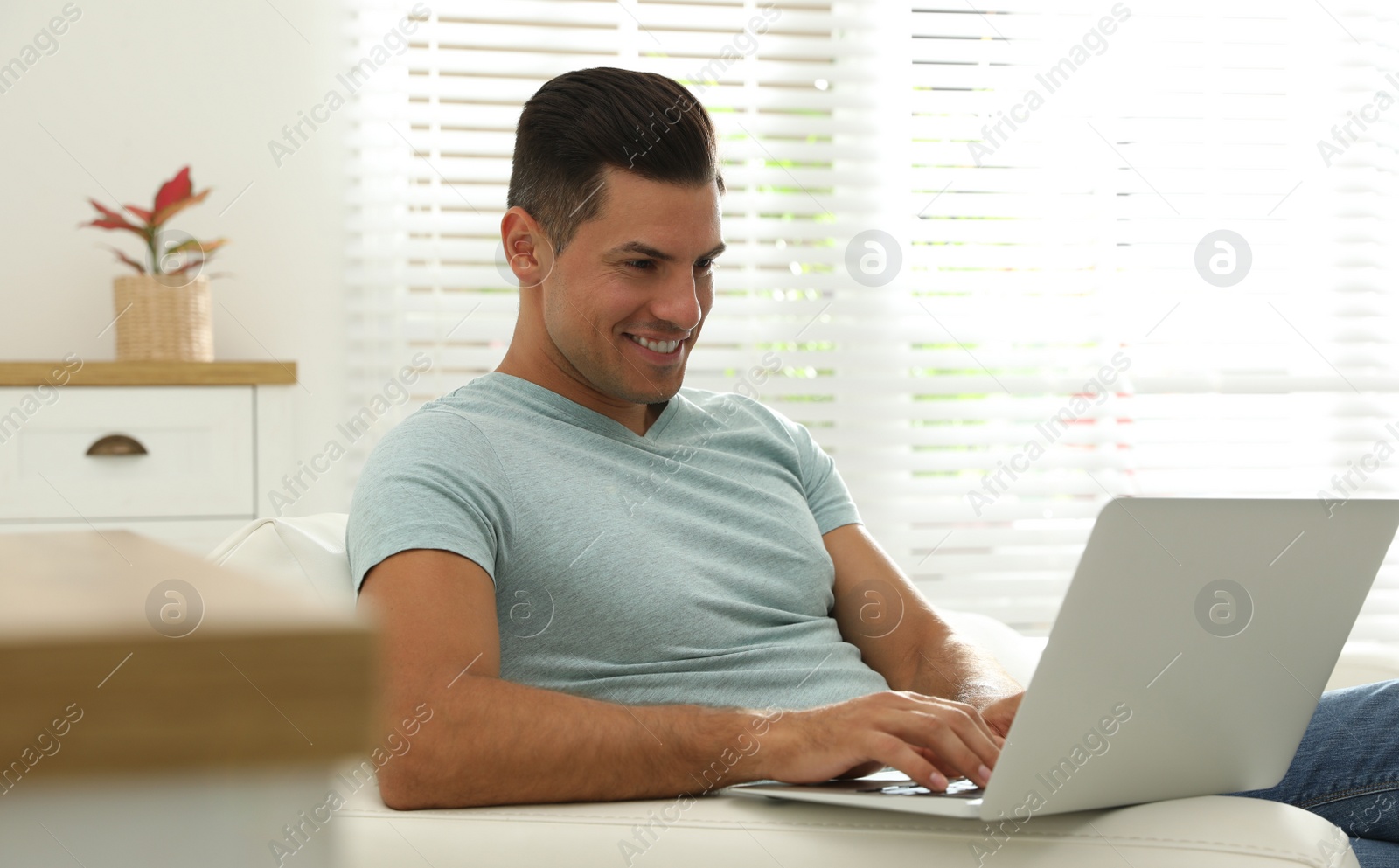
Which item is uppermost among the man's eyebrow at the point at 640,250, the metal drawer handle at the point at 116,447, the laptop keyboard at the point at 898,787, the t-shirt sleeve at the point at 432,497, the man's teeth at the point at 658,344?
the man's eyebrow at the point at 640,250

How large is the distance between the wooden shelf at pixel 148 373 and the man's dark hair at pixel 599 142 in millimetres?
783

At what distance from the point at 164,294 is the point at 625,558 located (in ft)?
4.21

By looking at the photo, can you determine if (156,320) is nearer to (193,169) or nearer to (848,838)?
(193,169)

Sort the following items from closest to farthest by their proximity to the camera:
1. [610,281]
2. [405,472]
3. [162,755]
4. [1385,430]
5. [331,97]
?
[162,755]
[405,472]
[610,281]
[331,97]
[1385,430]

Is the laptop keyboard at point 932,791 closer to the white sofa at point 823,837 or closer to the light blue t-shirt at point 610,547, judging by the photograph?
the white sofa at point 823,837

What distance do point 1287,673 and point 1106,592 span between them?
24 centimetres

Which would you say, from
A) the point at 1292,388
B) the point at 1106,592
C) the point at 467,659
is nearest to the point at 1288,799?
the point at 1106,592

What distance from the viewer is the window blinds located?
2359 mm

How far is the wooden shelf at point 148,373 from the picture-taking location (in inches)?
72.7

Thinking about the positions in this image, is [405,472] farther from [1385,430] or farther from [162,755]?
[1385,430]

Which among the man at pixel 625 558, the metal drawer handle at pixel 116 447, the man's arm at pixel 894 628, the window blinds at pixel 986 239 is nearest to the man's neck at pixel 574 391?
the man at pixel 625 558

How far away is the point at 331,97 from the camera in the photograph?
7.61ft

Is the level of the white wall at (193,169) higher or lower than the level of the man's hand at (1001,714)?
higher

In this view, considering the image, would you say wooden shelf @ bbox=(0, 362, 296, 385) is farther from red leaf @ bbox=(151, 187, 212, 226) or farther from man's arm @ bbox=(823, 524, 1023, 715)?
man's arm @ bbox=(823, 524, 1023, 715)
